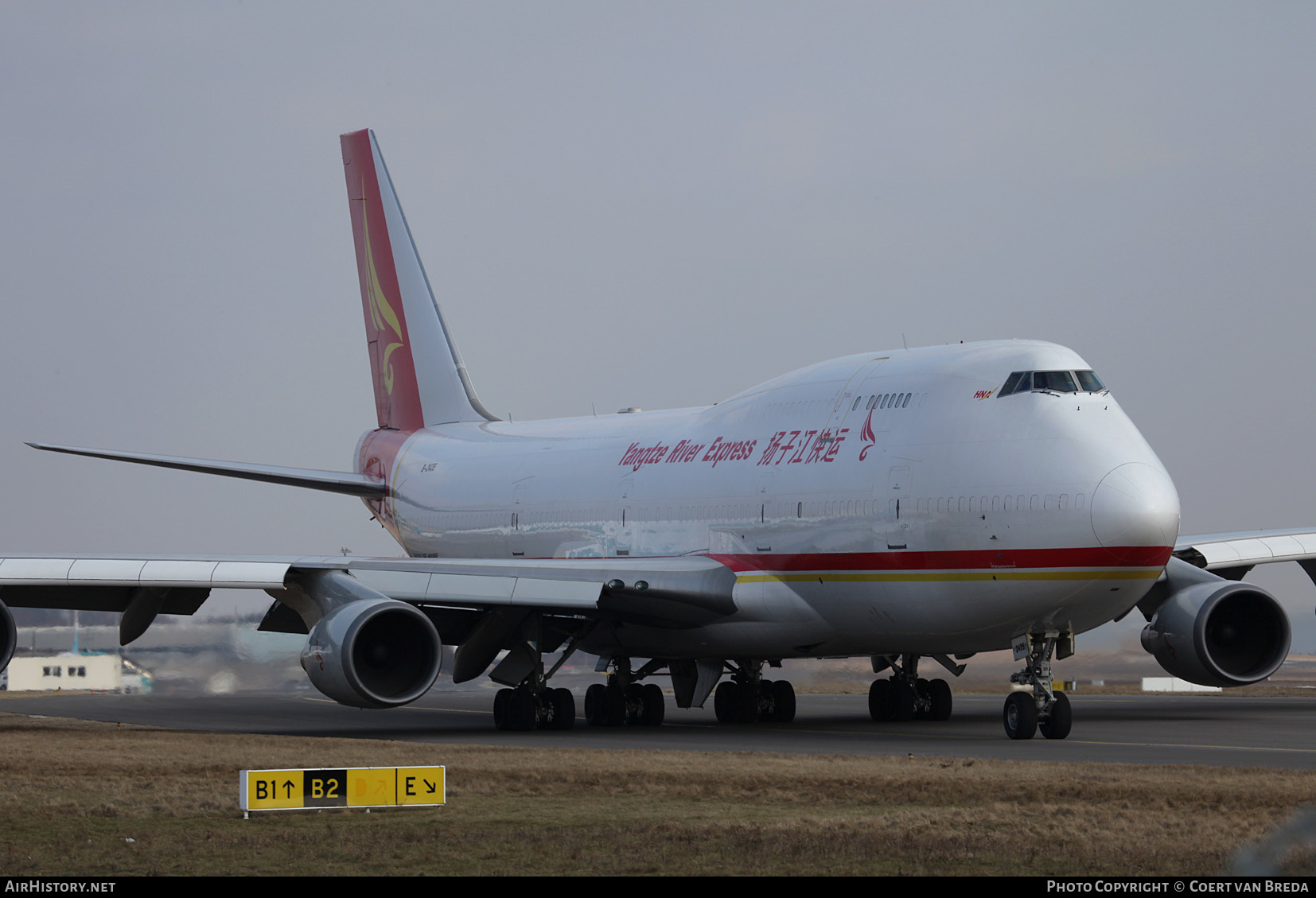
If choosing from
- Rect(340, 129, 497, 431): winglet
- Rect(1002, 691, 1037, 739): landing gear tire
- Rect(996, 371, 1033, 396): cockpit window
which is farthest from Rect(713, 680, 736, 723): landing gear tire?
Rect(340, 129, 497, 431): winglet

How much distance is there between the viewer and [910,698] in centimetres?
2384

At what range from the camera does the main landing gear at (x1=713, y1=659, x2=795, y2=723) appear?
2447 cm

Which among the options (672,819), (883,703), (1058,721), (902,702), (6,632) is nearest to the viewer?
(672,819)

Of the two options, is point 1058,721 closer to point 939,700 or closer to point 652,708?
point 939,700

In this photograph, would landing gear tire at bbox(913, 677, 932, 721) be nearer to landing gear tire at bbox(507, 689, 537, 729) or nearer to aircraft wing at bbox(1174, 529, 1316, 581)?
aircraft wing at bbox(1174, 529, 1316, 581)

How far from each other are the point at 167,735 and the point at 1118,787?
13121 millimetres

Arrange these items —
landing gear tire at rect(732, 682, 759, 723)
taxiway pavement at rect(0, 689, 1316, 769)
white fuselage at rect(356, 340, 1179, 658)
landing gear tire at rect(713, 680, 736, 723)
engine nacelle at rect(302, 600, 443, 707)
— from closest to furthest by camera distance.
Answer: taxiway pavement at rect(0, 689, 1316, 769)
white fuselage at rect(356, 340, 1179, 658)
engine nacelle at rect(302, 600, 443, 707)
landing gear tire at rect(732, 682, 759, 723)
landing gear tire at rect(713, 680, 736, 723)

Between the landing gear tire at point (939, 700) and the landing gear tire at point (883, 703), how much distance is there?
1.81 feet

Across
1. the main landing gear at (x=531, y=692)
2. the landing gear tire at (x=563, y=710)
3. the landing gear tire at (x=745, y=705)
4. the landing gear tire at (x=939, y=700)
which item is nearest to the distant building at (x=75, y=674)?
the main landing gear at (x=531, y=692)

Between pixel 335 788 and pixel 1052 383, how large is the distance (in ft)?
33.0

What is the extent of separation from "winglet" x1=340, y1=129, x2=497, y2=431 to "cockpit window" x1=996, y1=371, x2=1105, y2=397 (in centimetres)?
1478

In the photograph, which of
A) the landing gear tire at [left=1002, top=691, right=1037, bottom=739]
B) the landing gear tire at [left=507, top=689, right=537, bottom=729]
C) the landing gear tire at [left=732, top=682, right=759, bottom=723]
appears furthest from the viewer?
the landing gear tire at [left=732, top=682, right=759, bottom=723]

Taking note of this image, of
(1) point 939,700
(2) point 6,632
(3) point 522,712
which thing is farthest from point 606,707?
(2) point 6,632

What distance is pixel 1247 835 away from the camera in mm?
10273
